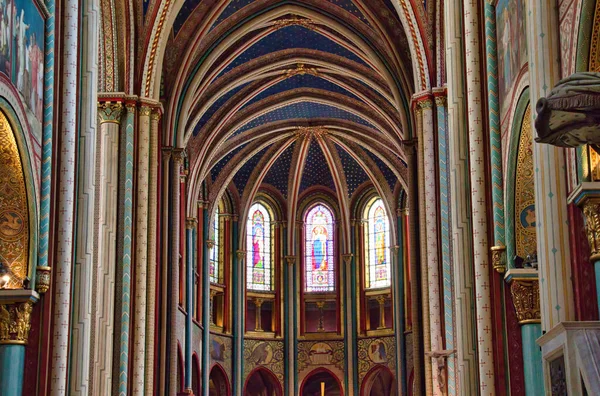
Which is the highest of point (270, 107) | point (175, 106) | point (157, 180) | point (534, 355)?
point (270, 107)

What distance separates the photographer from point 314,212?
37.2 m

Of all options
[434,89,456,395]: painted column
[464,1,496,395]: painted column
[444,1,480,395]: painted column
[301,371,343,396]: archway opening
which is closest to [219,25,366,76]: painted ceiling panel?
[434,89,456,395]: painted column

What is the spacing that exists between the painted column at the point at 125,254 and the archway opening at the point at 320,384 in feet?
50.7

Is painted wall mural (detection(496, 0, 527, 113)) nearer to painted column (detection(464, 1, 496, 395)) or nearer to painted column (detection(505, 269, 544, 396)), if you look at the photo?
painted column (detection(464, 1, 496, 395))

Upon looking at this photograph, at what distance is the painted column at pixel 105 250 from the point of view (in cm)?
1975

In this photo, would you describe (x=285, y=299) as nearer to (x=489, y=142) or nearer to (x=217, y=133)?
(x=217, y=133)

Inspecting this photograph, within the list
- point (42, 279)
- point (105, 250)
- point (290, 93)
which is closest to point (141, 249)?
point (105, 250)

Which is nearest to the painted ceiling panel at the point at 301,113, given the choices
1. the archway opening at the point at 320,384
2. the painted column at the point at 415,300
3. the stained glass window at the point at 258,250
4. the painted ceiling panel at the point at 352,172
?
the painted ceiling panel at the point at 352,172

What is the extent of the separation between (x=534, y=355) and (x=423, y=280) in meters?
9.99

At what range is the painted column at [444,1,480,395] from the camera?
14617 mm

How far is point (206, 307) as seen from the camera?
32.5 m

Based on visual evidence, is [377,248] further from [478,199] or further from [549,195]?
[549,195]

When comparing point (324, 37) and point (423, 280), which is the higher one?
point (324, 37)

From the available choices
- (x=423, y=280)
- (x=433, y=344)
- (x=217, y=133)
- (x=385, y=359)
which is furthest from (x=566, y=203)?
(x=385, y=359)
